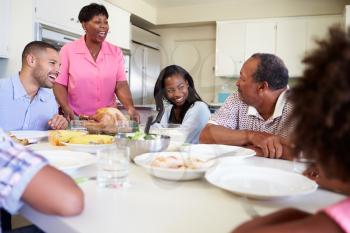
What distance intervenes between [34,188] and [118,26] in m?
3.95

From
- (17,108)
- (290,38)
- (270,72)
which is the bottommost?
(17,108)

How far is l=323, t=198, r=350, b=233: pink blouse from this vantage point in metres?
0.40

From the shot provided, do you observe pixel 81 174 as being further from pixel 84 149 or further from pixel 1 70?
pixel 1 70

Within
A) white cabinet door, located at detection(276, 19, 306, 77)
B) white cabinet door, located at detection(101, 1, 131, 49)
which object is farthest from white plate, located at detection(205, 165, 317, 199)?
white cabinet door, located at detection(276, 19, 306, 77)

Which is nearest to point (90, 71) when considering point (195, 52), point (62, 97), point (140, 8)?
point (62, 97)

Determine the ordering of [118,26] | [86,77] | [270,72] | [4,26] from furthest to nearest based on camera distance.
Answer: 1. [118,26]
2. [4,26]
3. [86,77]
4. [270,72]

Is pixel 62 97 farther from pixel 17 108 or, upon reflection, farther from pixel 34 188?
pixel 34 188

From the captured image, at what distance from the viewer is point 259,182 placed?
80 centimetres

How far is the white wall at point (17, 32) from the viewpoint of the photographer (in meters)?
2.89

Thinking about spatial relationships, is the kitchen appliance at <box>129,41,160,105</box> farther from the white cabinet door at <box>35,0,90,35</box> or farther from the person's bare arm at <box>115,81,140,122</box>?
the person's bare arm at <box>115,81,140,122</box>

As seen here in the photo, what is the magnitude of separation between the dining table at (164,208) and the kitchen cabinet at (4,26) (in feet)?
7.96

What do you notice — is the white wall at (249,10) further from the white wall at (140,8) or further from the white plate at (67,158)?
the white plate at (67,158)

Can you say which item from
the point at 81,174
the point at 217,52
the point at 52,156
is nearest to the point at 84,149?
the point at 52,156

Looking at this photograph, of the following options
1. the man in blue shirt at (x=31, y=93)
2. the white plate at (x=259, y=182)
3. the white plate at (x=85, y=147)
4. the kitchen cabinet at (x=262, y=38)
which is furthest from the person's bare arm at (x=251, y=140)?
the kitchen cabinet at (x=262, y=38)
